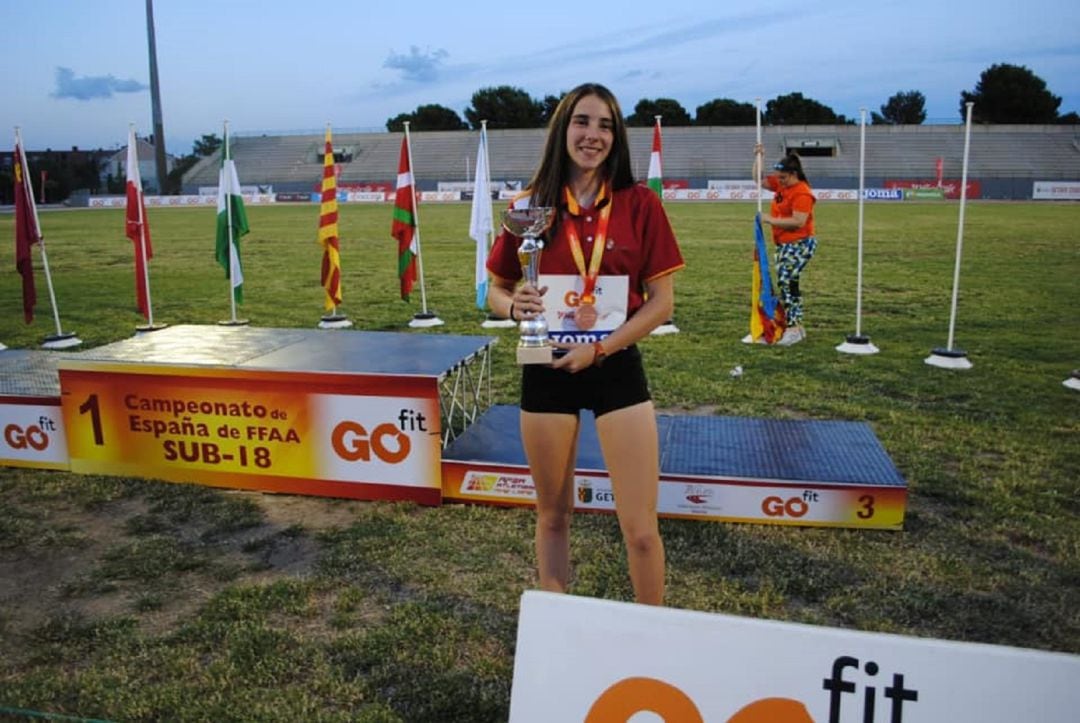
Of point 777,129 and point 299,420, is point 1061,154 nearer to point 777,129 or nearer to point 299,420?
point 777,129

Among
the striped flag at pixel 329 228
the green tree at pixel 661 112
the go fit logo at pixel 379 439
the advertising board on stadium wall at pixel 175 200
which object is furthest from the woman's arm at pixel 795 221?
the green tree at pixel 661 112

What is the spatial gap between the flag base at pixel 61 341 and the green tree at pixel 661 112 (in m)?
69.1

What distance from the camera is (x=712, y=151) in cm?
5484

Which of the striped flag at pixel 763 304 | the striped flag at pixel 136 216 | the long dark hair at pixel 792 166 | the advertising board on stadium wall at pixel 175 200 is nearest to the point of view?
the striped flag at pixel 763 304

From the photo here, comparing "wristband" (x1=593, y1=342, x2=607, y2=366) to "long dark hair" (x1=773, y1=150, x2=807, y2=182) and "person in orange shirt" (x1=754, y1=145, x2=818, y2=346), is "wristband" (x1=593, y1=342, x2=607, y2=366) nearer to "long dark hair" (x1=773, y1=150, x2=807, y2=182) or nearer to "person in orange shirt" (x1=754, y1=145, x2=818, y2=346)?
"person in orange shirt" (x1=754, y1=145, x2=818, y2=346)

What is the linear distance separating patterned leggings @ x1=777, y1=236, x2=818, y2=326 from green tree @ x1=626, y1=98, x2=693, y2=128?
224 ft

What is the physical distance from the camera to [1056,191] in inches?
1580

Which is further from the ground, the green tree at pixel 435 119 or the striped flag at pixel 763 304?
the green tree at pixel 435 119

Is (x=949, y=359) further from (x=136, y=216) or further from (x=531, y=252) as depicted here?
(x=136, y=216)

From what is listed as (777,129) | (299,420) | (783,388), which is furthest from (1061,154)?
(299,420)

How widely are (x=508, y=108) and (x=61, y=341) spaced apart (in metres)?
72.4

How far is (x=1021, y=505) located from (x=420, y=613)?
3.43 metres

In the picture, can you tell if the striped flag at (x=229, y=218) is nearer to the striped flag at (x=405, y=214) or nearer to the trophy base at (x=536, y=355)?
the striped flag at (x=405, y=214)

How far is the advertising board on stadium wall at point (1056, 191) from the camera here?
3931cm
